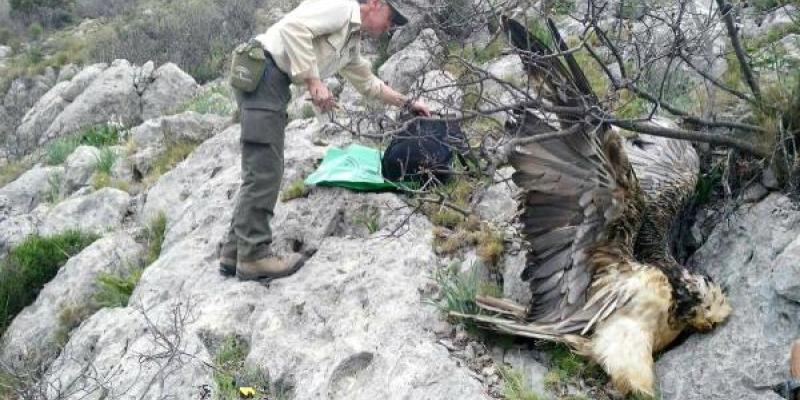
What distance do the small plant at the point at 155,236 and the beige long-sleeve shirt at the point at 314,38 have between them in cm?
237

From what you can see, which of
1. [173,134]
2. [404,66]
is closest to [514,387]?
[404,66]

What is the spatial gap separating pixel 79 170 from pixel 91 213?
6.14 feet

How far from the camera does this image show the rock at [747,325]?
113 inches

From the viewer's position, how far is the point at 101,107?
1288 centimetres

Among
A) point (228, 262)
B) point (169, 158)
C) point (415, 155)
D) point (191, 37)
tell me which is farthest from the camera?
point (191, 37)

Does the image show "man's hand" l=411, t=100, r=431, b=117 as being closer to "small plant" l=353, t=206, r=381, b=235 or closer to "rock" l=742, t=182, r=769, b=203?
"small plant" l=353, t=206, r=381, b=235

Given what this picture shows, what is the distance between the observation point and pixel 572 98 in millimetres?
3379

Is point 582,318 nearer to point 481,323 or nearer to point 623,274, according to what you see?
point 623,274

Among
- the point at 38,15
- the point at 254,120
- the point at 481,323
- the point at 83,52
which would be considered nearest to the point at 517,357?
the point at 481,323

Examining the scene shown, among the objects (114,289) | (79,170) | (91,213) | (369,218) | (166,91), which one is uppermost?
(369,218)

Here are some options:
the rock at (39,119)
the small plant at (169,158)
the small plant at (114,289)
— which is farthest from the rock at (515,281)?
the rock at (39,119)

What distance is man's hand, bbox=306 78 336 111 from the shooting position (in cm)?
422

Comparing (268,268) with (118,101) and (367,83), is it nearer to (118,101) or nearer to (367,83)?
(367,83)

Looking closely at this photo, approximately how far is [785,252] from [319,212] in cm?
286
